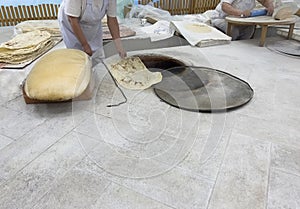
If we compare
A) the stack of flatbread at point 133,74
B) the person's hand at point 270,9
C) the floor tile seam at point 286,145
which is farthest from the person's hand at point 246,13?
the floor tile seam at point 286,145

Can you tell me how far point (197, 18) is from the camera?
401cm

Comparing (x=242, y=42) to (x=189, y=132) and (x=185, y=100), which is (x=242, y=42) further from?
(x=189, y=132)

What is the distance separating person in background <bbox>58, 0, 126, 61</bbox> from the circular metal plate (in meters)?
0.56

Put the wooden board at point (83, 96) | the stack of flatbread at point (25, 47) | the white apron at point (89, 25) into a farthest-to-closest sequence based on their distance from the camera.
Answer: the stack of flatbread at point (25, 47) < the white apron at point (89, 25) < the wooden board at point (83, 96)

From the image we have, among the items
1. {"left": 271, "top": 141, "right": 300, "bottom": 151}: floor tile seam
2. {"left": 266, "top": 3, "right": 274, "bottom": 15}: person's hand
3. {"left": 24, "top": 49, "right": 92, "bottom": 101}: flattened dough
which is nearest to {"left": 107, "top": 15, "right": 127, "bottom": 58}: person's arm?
{"left": 24, "top": 49, "right": 92, "bottom": 101}: flattened dough

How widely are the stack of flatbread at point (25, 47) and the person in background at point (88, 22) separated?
23.6 inches

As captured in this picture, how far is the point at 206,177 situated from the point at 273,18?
8.94ft

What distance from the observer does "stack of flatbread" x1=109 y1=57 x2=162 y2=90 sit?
2018 millimetres

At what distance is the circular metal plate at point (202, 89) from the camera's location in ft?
5.69

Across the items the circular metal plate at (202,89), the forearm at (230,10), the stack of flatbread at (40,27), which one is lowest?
the circular metal plate at (202,89)

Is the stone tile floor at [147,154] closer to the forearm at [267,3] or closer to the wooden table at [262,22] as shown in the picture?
the wooden table at [262,22]

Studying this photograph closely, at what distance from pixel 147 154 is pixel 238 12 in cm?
262

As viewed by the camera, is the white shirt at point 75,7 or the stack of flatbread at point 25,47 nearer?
the white shirt at point 75,7

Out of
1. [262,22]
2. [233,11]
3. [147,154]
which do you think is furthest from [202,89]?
[233,11]
